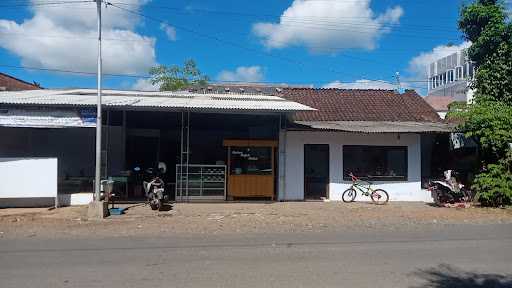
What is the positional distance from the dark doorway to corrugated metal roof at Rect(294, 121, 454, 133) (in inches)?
35.2

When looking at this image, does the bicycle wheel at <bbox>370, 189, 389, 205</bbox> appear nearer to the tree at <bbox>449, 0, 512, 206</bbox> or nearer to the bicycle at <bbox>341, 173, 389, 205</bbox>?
the bicycle at <bbox>341, 173, 389, 205</bbox>

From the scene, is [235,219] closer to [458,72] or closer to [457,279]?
[457,279]

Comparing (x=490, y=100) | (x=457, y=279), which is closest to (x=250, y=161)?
(x=490, y=100)

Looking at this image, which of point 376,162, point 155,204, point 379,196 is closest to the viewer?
point 155,204

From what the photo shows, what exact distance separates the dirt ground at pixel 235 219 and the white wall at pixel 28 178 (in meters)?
0.53

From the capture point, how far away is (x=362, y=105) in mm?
22078

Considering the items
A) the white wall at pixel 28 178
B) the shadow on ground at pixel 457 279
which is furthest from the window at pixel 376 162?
the shadow on ground at pixel 457 279

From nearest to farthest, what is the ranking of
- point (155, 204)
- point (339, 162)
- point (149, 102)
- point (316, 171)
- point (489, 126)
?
point (155, 204), point (149, 102), point (489, 126), point (339, 162), point (316, 171)

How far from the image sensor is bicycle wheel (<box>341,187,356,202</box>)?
18609mm

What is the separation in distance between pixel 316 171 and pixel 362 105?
4714mm

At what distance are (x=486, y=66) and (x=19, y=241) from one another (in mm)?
16732

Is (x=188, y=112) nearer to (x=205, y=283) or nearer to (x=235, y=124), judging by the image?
(x=235, y=124)

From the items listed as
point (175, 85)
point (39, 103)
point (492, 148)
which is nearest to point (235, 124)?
point (39, 103)

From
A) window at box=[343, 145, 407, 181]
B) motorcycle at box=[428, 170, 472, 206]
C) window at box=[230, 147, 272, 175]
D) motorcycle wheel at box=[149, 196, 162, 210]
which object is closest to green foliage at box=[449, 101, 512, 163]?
motorcycle at box=[428, 170, 472, 206]
